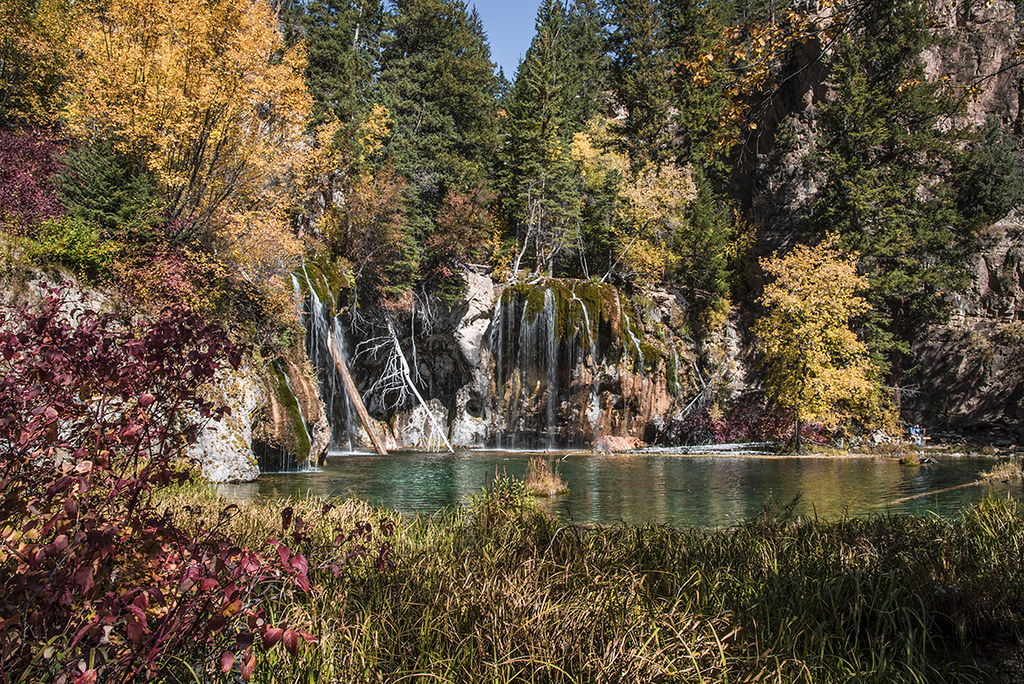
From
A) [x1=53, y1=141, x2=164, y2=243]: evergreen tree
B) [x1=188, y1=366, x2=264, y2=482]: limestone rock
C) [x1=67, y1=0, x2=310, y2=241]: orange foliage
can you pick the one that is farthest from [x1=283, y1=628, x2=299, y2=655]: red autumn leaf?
[x1=67, y1=0, x2=310, y2=241]: orange foliage

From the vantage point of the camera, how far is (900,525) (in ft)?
17.8

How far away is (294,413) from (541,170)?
1850cm

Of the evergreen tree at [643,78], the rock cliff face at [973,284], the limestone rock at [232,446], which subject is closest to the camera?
the limestone rock at [232,446]

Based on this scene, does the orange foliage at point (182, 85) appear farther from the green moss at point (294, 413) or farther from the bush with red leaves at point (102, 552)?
the bush with red leaves at point (102, 552)

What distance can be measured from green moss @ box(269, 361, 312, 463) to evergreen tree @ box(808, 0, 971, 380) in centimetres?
2115

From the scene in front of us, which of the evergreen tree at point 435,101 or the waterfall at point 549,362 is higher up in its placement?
the evergreen tree at point 435,101

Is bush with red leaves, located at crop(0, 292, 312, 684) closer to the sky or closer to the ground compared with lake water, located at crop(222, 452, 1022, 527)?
closer to the sky

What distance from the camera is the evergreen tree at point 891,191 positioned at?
24641 millimetres

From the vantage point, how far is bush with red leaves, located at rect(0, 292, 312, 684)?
78.1 inches

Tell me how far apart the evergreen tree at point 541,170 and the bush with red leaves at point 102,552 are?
25.8 m

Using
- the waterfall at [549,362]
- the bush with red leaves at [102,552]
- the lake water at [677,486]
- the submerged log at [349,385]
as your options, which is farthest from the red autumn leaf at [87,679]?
the waterfall at [549,362]

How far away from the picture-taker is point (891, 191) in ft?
83.6

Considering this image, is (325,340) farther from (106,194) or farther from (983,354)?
(983,354)

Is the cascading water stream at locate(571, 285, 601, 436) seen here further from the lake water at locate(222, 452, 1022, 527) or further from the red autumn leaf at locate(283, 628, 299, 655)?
the red autumn leaf at locate(283, 628, 299, 655)
